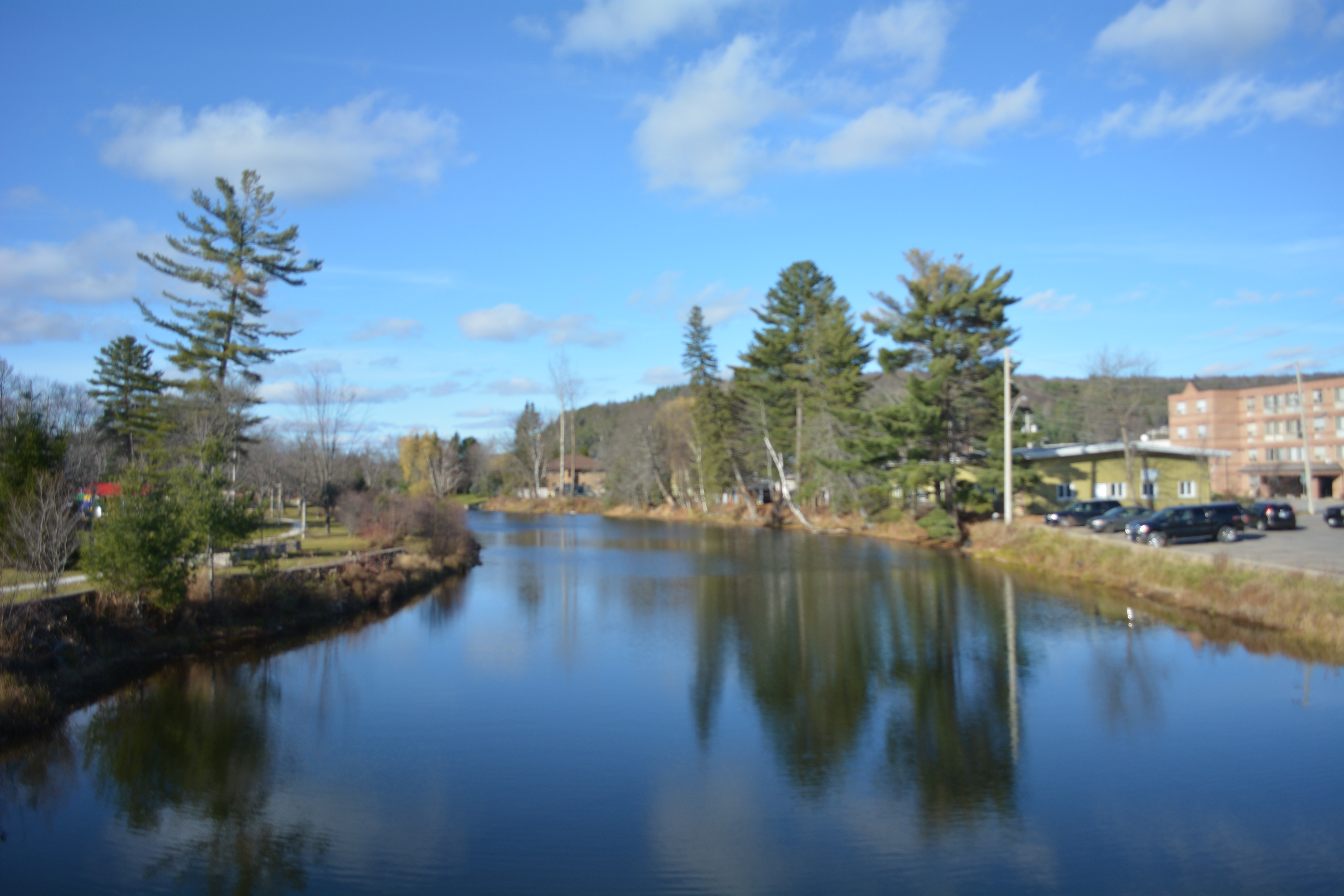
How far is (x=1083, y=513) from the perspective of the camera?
34312 mm

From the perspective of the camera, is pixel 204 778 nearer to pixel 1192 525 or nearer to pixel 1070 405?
pixel 1192 525

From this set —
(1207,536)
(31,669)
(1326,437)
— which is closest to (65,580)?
(31,669)

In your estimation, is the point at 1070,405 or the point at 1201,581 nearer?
the point at 1201,581

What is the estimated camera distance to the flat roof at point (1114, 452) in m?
40.5

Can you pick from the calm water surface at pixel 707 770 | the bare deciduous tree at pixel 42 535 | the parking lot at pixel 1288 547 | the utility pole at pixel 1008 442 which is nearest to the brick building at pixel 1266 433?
the parking lot at pixel 1288 547

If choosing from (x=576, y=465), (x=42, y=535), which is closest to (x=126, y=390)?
(x=42, y=535)

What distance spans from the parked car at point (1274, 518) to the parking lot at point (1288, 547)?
0.18 metres

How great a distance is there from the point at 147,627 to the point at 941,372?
30178mm

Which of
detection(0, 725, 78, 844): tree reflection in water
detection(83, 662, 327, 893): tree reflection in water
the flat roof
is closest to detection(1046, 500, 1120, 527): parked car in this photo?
the flat roof

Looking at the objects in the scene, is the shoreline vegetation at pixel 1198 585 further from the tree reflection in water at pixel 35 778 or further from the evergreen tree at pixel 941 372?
the tree reflection in water at pixel 35 778

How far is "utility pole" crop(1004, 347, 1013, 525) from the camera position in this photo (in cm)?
3216

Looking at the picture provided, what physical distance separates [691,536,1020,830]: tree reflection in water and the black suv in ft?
19.8

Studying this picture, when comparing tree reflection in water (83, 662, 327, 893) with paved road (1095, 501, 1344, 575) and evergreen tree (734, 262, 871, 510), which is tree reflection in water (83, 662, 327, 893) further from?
evergreen tree (734, 262, 871, 510)

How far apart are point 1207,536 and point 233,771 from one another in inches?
1154
